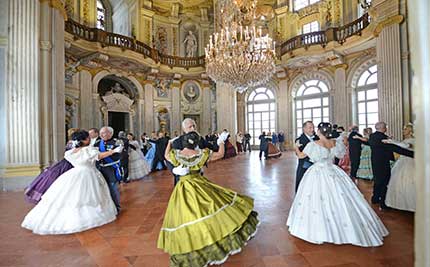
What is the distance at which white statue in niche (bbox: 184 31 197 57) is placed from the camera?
1752 cm

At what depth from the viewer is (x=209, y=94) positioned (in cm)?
1745

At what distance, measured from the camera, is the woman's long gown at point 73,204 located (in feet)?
11.0

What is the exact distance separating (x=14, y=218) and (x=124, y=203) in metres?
1.67

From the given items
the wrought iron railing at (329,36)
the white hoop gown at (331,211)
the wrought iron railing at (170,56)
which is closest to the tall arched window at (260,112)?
the wrought iron railing at (170,56)

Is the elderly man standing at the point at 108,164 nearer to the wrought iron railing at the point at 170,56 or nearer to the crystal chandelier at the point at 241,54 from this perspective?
the crystal chandelier at the point at 241,54

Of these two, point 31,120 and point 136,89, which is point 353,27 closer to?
point 136,89

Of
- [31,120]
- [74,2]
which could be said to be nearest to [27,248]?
[31,120]

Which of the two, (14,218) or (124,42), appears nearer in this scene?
(14,218)

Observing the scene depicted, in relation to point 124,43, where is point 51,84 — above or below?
below

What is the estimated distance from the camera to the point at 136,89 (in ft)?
49.5

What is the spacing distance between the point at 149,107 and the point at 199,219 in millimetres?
13964

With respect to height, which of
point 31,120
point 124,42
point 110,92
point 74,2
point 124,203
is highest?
point 74,2

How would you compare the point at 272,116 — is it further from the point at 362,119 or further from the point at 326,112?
the point at 362,119

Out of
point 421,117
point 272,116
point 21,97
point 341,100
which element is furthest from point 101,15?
point 421,117
